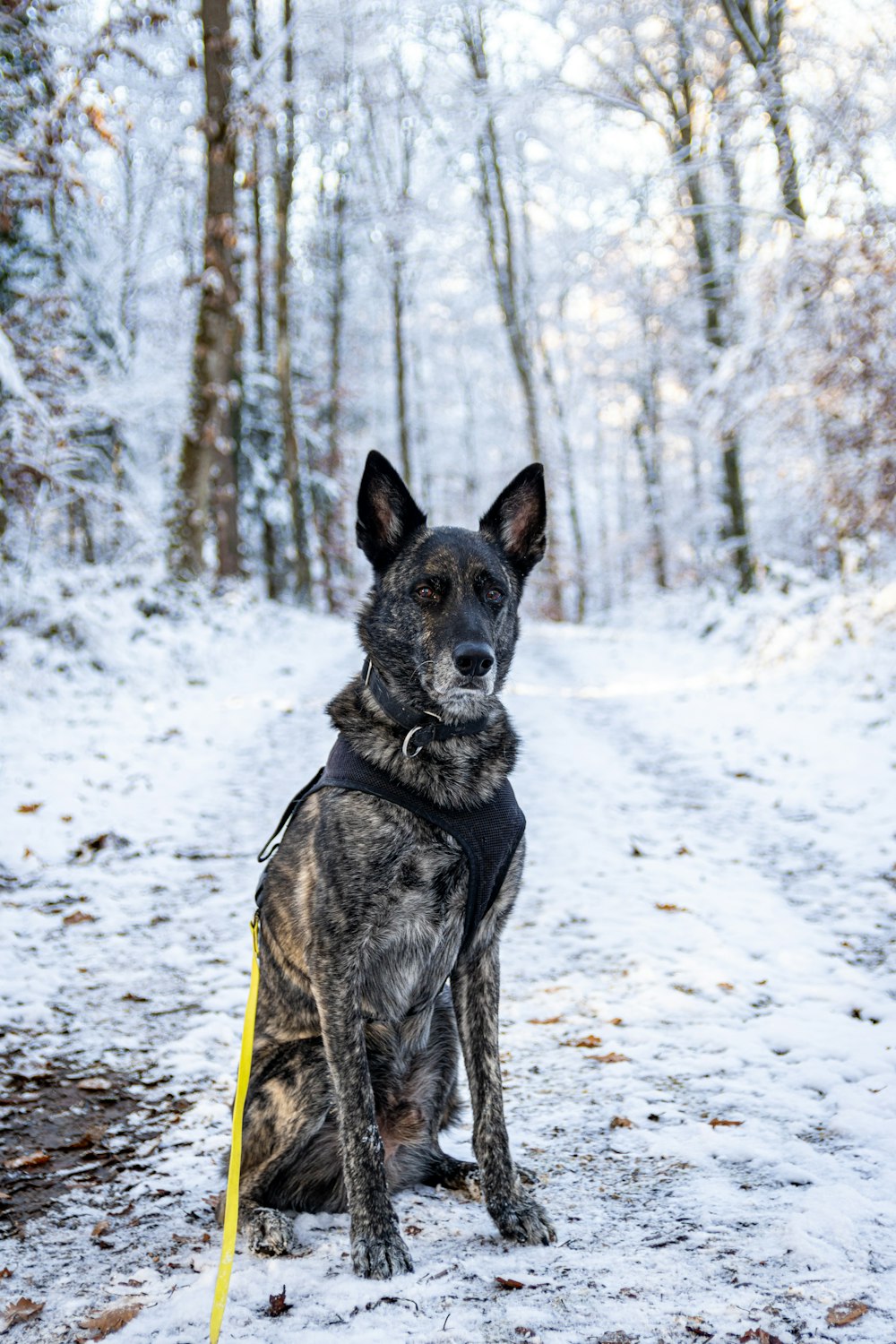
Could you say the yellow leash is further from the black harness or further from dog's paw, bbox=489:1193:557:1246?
dog's paw, bbox=489:1193:557:1246

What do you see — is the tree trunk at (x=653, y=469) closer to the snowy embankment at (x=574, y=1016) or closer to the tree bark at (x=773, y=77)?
the tree bark at (x=773, y=77)

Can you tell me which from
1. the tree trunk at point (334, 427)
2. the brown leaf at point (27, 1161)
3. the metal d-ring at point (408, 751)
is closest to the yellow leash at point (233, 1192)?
→ the metal d-ring at point (408, 751)

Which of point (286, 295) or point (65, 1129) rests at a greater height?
point (286, 295)

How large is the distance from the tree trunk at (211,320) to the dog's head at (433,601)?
10974 mm

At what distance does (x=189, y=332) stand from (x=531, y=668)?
1471 centimetres

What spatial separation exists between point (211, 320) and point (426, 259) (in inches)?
557

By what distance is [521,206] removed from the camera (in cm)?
2598

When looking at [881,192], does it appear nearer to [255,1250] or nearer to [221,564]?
[255,1250]

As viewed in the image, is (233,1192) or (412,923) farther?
(412,923)

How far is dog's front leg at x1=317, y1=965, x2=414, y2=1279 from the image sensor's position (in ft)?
7.82

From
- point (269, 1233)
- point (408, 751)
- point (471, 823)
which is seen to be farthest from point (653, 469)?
point (269, 1233)

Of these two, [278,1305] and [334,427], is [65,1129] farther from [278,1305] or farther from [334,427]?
[334,427]

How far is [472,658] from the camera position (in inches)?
108

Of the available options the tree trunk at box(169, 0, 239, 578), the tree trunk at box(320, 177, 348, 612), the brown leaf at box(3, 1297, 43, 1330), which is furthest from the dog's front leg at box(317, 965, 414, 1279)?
the tree trunk at box(320, 177, 348, 612)
